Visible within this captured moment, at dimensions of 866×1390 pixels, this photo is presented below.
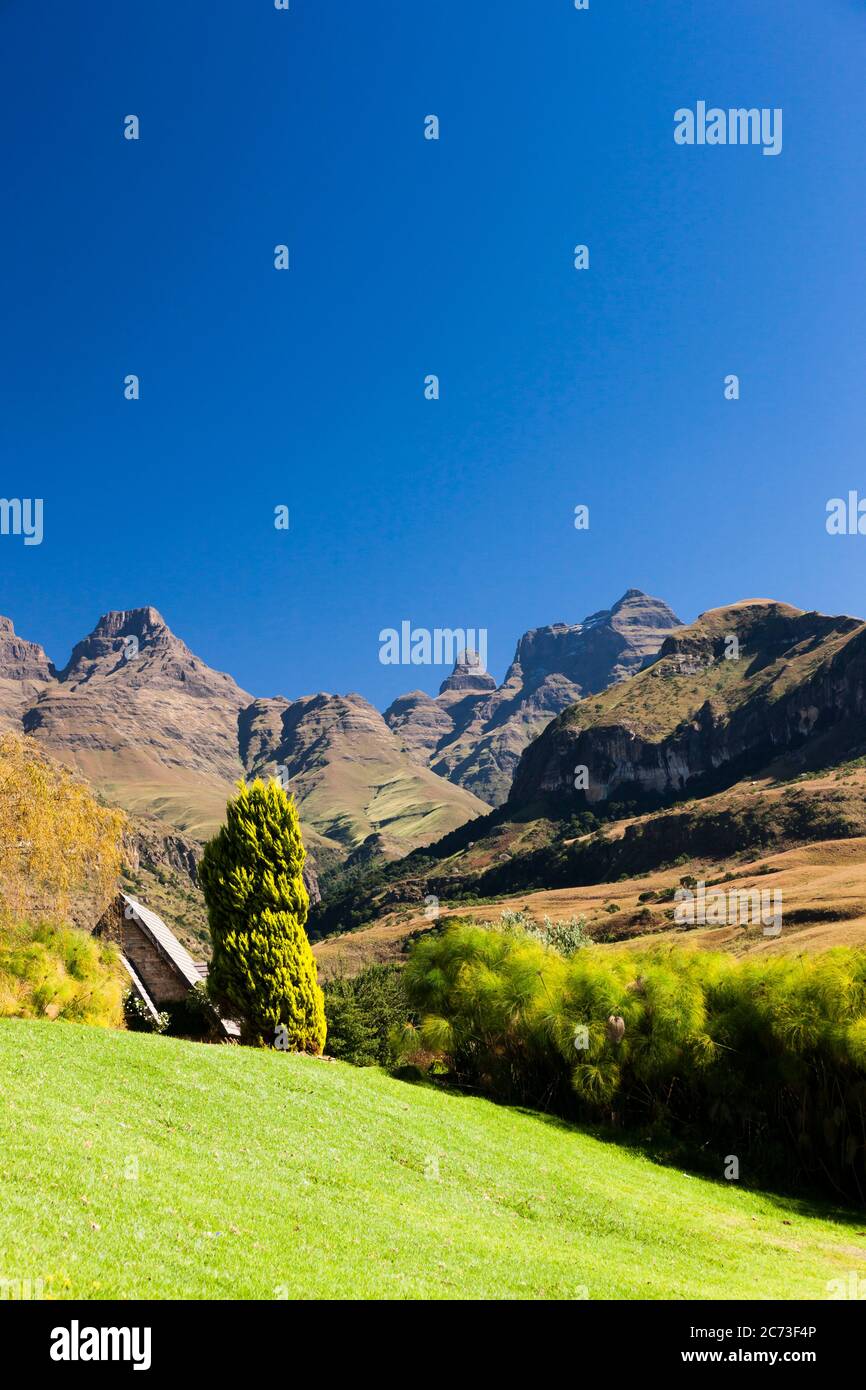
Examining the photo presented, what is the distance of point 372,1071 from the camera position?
21.2 metres

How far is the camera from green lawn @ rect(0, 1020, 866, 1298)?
309 inches

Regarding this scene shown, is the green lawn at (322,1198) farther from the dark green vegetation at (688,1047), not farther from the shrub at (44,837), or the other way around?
the shrub at (44,837)

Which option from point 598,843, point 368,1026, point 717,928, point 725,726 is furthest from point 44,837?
point 725,726

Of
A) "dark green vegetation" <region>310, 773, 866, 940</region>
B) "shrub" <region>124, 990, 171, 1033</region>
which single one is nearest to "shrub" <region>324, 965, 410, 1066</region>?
"shrub" <region>124, 990, 171, 1033</region>

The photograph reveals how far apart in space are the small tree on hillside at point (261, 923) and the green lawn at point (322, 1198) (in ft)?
6.77

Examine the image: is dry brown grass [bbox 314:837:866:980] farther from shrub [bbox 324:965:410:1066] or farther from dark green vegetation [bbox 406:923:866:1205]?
dark green vegetation [bbox 406:923:866:1205]

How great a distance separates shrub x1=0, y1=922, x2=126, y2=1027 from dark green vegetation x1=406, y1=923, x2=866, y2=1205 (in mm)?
8820

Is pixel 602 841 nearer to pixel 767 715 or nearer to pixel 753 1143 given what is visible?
pixel 767 715

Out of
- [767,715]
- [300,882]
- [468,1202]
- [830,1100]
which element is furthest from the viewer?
[767,715]

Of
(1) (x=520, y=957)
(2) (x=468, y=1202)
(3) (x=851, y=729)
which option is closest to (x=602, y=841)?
(3) (x=851, y=729)

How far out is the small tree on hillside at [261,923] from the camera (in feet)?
65.8

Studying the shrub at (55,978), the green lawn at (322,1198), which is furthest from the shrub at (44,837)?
the green lawn at (322,1198)
